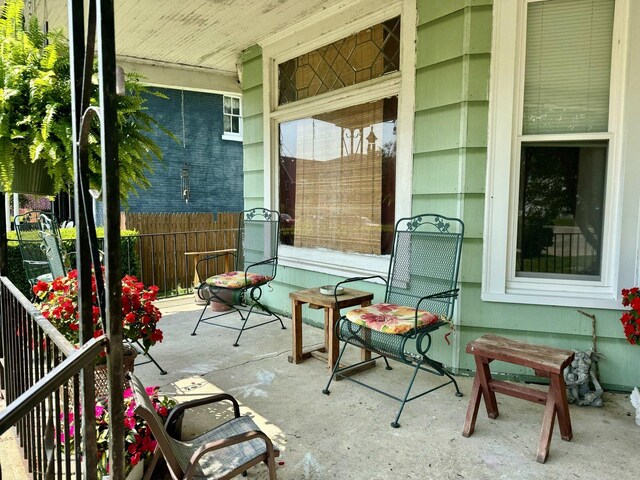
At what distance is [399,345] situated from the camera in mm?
2477

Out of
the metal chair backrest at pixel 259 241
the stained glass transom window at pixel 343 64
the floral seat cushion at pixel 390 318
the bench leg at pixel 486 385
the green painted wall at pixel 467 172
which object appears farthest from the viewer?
the metal chair backrest at pixel 259 241

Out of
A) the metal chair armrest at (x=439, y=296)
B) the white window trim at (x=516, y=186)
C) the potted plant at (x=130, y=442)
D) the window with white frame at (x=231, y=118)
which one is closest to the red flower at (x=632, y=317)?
the white window trim at (x=516, y=186)

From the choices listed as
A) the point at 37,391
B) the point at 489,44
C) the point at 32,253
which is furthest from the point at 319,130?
the point at 37,391

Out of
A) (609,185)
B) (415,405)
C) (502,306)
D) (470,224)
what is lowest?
(415,405)

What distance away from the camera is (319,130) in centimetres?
399

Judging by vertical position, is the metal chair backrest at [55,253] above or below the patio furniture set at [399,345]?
above

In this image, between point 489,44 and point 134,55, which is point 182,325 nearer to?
point 134,55

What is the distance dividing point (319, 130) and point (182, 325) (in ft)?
7.52

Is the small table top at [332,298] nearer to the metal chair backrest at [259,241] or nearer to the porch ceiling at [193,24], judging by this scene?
the metal chair backrest at [259,241]

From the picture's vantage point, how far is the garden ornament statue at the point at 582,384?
247 centimetres

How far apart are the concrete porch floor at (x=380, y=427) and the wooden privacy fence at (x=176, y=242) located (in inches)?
160

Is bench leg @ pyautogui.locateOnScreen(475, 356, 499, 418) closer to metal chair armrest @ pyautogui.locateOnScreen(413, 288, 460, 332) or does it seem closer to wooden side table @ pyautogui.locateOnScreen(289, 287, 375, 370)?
metal chair armrest @ pyautogui.locateOnScreen(413, 288, 460, 332)

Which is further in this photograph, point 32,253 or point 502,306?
point 32,253

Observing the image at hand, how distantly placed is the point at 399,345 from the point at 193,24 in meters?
3.40
